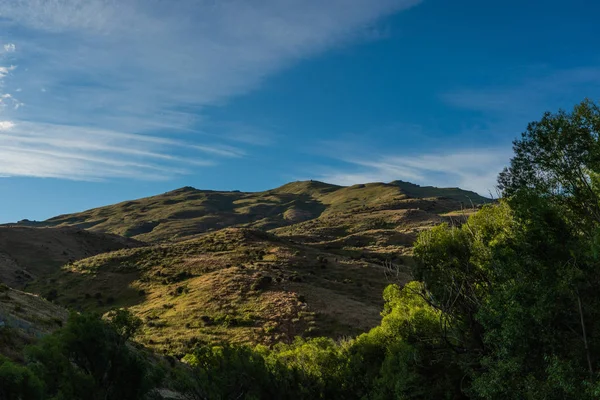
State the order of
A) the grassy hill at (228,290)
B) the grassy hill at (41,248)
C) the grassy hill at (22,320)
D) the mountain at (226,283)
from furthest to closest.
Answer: the grassy hill at (41,248) < the mountain at (226,283) < the grassy hill at (228,290) < the grassy hill at (22,320)

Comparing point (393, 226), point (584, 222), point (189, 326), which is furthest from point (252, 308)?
point (393, 226)

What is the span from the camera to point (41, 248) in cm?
12356

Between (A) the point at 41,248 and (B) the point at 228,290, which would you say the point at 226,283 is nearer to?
(B) the point at 228,290

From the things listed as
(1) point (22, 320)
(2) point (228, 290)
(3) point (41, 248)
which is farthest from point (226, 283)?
(3) point (41, 248)

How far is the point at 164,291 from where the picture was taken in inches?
2894

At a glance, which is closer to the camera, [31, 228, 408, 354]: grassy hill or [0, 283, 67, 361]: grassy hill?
[0, 283, 67, 361]: grassy hill

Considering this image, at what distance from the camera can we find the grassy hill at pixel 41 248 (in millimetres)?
99188

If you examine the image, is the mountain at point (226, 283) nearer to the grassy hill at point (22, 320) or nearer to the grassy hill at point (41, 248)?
the grassy hill at point (41, 248)

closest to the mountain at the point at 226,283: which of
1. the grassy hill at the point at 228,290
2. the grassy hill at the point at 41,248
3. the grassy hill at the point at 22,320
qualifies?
the grassy hill at the point at 228,290

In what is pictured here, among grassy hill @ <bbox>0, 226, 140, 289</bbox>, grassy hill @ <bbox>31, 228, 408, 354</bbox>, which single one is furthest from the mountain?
grassy hill @ <bbox>0, 226, 140, 289</bbox>

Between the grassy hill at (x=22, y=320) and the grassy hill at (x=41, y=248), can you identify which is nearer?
the grassy hill at (x=22, y=320)

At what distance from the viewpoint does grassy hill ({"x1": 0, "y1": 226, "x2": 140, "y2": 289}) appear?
9919cm

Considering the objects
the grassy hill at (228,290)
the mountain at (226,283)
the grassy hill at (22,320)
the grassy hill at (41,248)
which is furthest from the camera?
the grassy hill at (41,248)

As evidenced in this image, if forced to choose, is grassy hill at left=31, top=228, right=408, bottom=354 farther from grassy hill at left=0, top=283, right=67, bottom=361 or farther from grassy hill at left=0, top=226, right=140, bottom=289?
grassy hill at left=0, top=283, right=67, bottom=361
